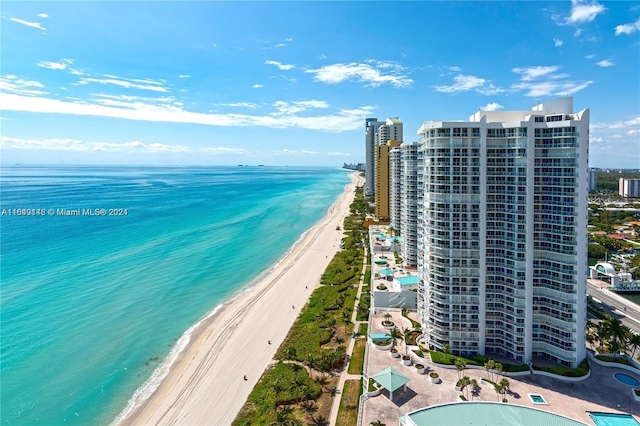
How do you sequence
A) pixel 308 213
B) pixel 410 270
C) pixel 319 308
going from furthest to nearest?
pixel 308 213
pixel 410 270
pixel 319 308

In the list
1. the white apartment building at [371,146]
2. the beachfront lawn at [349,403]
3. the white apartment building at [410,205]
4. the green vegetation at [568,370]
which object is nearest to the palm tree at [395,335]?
the beachfront lawn at [349,403]

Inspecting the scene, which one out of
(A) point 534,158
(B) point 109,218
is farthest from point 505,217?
(B) point 109,218

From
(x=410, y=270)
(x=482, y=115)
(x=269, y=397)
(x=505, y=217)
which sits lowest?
(x=269, y=397)

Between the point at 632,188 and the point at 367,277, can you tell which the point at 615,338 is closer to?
the point at 367,277

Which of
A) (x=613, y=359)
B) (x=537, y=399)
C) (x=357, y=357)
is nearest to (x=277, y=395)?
(x=357, y=357)

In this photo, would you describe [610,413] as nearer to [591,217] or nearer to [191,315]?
[191,315]

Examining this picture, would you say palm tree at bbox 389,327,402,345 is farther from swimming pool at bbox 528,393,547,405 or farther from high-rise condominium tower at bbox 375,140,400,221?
high-rise condominium tower at bbox 375,140,400,221
